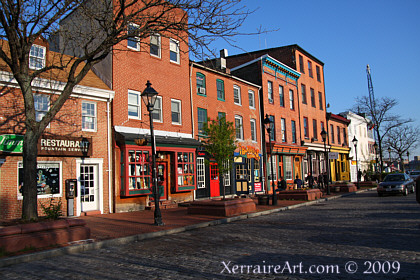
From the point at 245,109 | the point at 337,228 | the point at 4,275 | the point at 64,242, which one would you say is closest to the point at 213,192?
the point at 245,109

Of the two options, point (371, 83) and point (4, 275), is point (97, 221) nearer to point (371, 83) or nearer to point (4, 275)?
point (4, 275)

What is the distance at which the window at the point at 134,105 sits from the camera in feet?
56.7

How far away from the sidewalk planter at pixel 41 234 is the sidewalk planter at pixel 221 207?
6019mm

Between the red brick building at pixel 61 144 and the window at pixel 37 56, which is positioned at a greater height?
the window at pixel 37 56

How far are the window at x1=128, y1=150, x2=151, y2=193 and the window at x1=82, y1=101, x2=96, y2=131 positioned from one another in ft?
6.95

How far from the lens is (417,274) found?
5492 mm

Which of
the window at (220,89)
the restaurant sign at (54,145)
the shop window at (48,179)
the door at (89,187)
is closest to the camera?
the restaurant sign at (54,145)

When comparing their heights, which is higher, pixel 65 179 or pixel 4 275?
pixel 65 179

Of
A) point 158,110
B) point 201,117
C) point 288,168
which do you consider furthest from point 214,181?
point 288,168

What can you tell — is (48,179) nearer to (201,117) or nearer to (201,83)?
(201,117)

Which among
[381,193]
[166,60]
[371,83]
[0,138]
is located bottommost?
[381,193]

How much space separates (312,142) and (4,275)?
107 feet

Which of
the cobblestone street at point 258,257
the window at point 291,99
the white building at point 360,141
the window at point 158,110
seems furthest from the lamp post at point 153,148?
the white building at point 360,141

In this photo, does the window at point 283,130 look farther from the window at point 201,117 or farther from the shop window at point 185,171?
the shop window at point 185,171
